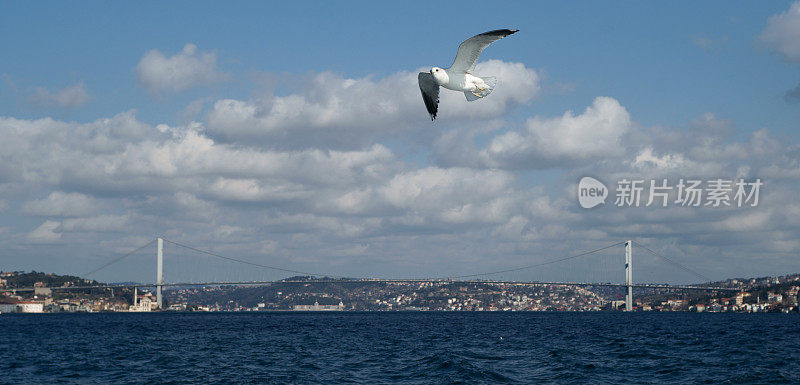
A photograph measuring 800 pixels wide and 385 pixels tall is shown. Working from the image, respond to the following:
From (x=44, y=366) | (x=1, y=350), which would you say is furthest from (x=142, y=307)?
(x=44, y=366)

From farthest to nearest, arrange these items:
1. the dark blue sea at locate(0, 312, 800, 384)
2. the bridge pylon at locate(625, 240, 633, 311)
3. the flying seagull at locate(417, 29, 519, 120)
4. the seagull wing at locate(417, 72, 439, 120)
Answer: the bridge pylon at locate(625, 240, 633, 311) → the dark blue sea at locate(0, 312, 800, 384) → the seagull wing at locate(417, 72, 439, 120) → the flying seagull at locate(417, 29, 519, 120)

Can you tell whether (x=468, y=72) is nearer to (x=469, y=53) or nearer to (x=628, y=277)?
(x=469, y=53)

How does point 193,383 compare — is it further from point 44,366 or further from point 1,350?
point 1,350

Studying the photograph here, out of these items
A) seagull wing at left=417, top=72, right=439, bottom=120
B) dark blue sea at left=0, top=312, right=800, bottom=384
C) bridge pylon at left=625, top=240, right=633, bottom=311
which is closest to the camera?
seagull wing at left=417, top=72, right=439, bottom=120

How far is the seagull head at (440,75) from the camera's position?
10231 mm

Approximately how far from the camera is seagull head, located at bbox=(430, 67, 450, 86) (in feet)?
33.6

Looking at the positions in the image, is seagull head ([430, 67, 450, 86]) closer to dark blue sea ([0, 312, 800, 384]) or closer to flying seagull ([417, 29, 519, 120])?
flying seagull ([417, 29, 519, 120])

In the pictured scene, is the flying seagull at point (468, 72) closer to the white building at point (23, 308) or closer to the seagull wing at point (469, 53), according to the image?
the seagull wing at point (469, 53)

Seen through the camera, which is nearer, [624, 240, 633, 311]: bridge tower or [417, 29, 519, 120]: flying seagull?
[417, 29, 519, 120]: flying seagull

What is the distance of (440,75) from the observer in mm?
10273

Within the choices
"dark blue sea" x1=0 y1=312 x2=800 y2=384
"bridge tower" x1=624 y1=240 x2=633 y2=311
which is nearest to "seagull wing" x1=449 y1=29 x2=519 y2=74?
"dark blue sea" x1=0 y1=312 x2=800 y2=384

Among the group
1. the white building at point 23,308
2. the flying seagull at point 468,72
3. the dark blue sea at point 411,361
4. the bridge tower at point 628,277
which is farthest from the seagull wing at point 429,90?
the white building at point 23,308

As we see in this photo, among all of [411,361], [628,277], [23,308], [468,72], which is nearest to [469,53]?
[468,72]

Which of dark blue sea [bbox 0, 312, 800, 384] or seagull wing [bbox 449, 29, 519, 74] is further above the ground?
seagull wing [bbox 449, 29, 519, 74]
